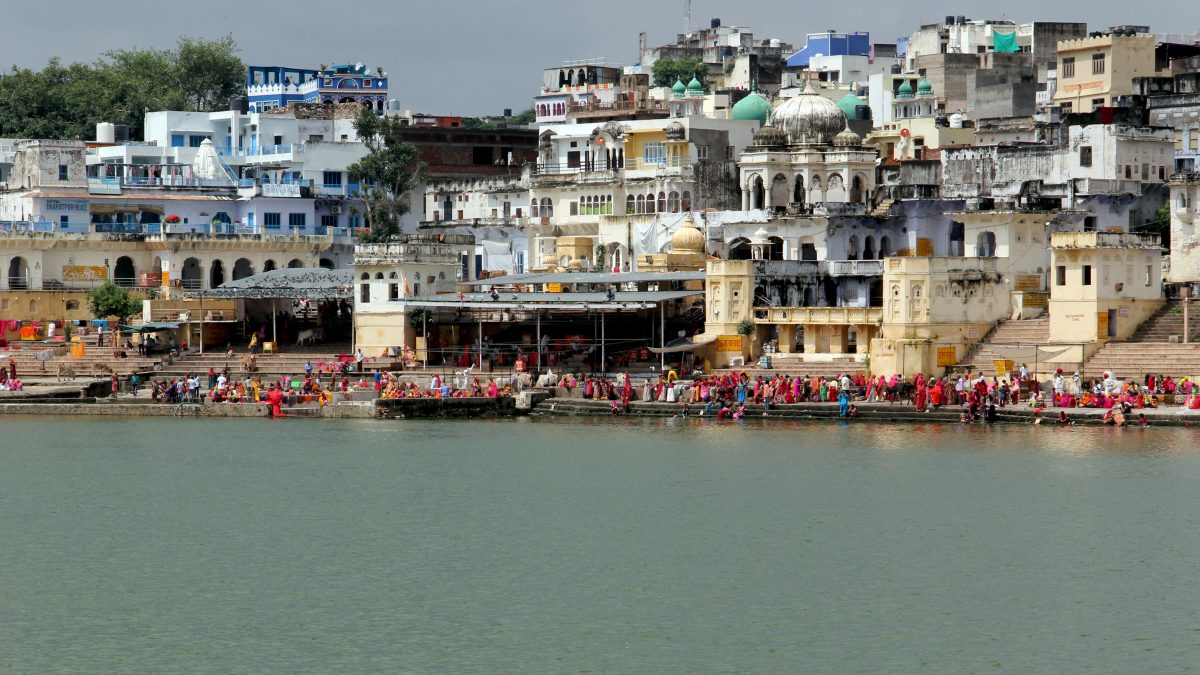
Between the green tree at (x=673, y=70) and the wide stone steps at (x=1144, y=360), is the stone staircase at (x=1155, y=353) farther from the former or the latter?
the green tree at (x=673, y=70)

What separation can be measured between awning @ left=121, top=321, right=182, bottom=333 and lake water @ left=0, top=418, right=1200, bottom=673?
36.8 feet

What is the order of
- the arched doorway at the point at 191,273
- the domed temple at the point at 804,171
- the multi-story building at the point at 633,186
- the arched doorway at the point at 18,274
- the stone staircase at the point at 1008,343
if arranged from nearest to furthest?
the stone staircase at the point at 1008,343 < the domed temple at the point at 804,171 < the multi-story building at the point at 633,186 < the arched doorway at the point at 18,274 < the arched doorway at the point at 191,273

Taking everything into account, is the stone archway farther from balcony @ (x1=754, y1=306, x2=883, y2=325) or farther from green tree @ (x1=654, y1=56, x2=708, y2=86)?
green tree @ (x1=654, y1=56, x2=708, y2=86)

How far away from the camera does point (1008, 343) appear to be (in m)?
50.3

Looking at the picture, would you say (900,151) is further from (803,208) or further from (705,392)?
(705,392)

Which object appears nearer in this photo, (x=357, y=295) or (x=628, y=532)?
(x=628, y=532)

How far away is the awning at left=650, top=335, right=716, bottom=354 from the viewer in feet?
169

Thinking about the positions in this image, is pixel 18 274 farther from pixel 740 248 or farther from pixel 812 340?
pixel 812 340

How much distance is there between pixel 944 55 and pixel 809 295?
30847 millimetres

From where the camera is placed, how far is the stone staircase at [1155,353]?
154ft

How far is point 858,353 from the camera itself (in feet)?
171

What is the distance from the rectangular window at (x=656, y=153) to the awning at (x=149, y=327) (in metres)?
15.6

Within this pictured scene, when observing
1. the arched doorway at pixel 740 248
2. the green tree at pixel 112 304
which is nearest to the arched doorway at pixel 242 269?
the green tree at pixel 112 304

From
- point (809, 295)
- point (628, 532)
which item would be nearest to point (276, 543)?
point (628, 532)
